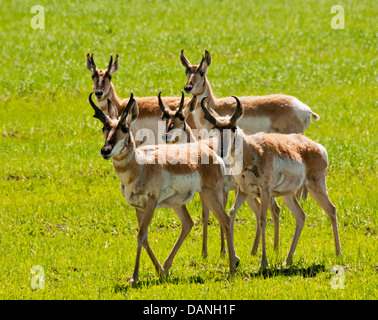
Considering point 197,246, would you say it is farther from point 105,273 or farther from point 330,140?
point 330,140

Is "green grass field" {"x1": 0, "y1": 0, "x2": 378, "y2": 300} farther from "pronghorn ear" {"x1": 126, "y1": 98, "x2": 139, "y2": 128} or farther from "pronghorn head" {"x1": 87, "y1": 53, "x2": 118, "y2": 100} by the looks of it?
"pronghorn ear" {"x1": 126, "y1": 98, "x2": 139, "y2": 128}

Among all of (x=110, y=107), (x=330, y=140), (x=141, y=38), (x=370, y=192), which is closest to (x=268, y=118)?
(x=370, y=192)

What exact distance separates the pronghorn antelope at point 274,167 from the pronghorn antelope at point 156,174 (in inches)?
16.8

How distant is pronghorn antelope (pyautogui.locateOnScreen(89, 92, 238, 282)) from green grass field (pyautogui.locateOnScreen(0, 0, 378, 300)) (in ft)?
2.35

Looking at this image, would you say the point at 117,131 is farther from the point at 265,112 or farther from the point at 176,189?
the point at 265,112

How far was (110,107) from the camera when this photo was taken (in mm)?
9547

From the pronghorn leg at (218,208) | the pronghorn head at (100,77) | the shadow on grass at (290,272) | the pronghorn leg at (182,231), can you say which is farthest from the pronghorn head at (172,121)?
the pronghorn head at (100,77)

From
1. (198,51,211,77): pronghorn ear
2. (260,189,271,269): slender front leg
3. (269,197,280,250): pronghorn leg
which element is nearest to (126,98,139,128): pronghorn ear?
(260,189,271,269): slender front leg

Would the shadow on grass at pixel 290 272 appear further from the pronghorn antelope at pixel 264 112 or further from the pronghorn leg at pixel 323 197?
the pronghorn antelope at pixel 264 112

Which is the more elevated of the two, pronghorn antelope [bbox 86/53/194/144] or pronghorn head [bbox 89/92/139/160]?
pronghorn antelope [bbox 86/53/194/144]

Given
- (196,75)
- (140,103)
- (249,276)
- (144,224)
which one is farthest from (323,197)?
(140,103)

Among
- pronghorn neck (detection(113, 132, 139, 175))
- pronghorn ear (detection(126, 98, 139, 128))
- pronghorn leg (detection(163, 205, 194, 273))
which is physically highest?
pronghorn ear (detection(126, 98, 139, 128))

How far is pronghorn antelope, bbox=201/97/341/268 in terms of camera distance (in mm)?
9852

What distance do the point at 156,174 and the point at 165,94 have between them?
12.9m
